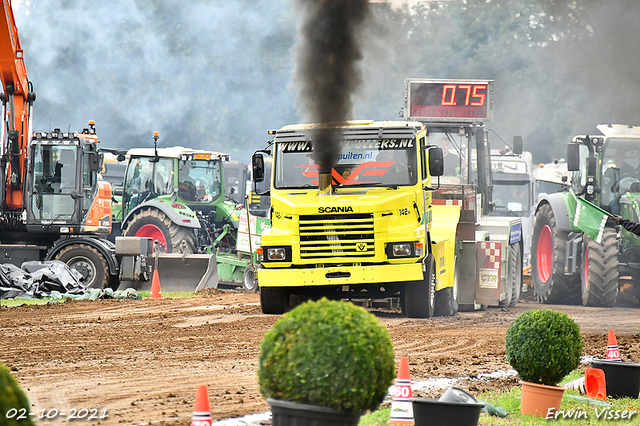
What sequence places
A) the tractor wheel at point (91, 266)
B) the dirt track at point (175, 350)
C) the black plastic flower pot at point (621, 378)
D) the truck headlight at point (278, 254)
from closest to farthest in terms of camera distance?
the dirt track at point (175, 350) → the black plastic flower pot at point (621, 378) → the truck headlight at point (278, 254) → the tractor wheel at point (91, 266)

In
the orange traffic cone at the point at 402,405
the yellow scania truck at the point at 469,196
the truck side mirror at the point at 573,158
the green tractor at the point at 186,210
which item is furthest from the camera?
the green tractor at the point at 186,210

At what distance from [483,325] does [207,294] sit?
687 cm

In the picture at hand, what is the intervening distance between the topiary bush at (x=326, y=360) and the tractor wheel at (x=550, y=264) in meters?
12.6

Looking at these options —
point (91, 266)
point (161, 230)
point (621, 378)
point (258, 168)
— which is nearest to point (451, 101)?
point (258, 168)

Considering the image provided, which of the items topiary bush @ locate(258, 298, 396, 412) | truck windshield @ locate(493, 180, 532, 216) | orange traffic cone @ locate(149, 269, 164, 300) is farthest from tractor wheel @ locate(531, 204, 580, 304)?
topiary bush @ locate(258, 298, 396, 412)

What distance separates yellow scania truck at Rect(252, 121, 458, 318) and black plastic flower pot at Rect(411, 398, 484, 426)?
6580 millimetres

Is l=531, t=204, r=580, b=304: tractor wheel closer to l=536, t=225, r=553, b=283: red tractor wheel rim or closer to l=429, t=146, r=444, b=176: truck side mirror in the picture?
l=536, t=225, r=553, b=283: red tractor wheel rim

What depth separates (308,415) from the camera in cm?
437

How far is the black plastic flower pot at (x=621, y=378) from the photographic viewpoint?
720 centimetres

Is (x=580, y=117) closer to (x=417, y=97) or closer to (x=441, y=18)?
(x=441, y=18)

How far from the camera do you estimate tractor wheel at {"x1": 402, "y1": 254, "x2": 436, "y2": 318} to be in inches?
495

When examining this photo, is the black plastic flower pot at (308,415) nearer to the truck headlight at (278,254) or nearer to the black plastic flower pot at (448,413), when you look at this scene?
the black plastic flower pot at (448,413)

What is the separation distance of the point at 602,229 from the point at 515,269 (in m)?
1.93

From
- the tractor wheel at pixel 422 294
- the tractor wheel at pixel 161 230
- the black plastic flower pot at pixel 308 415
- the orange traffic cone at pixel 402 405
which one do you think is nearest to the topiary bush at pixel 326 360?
the black plastic flower pot at pixel 308 415
